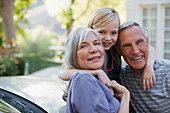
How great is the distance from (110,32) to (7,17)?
1013cm

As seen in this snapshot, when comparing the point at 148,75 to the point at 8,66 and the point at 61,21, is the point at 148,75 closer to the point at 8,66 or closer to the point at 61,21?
the point at 8,66

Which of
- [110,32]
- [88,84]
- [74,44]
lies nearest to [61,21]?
[110,32]

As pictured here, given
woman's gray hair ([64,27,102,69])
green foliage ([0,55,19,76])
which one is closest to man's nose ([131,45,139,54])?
woman's gray hair ([64,27,102,69])

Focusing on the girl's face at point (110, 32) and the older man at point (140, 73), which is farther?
the girl's face at point (110, 32)

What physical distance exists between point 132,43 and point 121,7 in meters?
13.2

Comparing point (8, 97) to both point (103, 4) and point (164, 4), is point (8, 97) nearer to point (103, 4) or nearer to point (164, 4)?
point (164, 4)

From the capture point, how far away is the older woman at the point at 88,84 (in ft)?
4.04

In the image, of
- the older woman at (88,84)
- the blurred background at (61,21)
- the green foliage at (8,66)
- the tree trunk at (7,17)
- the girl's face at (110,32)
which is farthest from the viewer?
the tree trunk at (7,17)

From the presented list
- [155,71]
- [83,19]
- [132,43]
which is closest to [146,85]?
[155,71]

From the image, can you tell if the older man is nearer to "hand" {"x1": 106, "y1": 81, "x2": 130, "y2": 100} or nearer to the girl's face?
the girl's face

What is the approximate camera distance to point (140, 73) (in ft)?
6.63

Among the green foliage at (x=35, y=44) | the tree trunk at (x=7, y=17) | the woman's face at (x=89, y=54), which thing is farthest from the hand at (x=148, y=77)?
the green foliage at (x=35, y=44)

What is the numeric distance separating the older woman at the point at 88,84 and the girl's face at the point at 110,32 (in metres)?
0.36

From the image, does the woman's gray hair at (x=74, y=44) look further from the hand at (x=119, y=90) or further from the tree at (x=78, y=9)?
the tree at (x=78, y=9)
